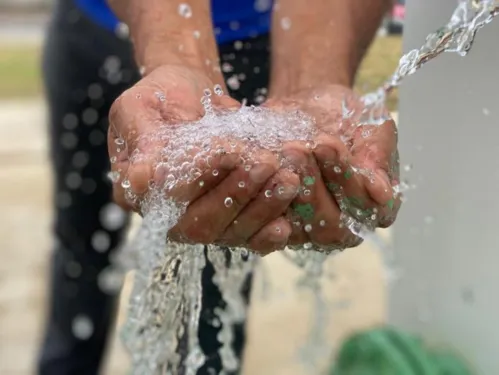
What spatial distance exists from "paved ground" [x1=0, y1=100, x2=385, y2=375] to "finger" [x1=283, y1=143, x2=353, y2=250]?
2.10ft

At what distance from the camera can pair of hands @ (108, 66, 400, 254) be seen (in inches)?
19.5

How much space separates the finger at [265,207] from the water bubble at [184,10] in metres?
0.24

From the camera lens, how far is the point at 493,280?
84 cm

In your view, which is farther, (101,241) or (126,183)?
(101,241)

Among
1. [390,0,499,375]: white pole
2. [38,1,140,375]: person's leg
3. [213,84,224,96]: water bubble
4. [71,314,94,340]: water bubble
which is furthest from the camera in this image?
[71,314,94,340]: water bubble

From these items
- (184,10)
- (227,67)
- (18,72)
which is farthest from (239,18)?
(18,72)

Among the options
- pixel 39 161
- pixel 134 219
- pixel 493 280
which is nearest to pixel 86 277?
pixel 134 219

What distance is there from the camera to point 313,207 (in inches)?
20.7

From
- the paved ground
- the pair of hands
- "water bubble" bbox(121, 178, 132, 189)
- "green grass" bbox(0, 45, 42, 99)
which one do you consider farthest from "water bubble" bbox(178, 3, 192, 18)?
"green grass" bbox(0, 45, 42, 99)

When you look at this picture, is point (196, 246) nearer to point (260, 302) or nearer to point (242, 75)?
point (242, 75)

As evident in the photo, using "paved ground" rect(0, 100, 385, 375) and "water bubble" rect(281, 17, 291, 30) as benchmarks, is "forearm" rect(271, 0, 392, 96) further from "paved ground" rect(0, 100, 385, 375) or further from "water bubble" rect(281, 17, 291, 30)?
"paved ground" rect(0, 100, 385, 375)

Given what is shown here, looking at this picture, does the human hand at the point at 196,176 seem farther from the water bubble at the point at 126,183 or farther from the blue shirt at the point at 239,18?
the blue shirt at the point at 239,18

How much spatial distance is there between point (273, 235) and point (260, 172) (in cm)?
5

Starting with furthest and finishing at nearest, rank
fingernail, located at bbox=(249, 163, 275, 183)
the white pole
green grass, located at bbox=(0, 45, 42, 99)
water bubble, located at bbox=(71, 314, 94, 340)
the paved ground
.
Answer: green grass, located at bbox=(0, 45, 42, 99) → the paved ground → water bubble, located at bbox=(71, 314, 94, 340) → the white pole → fingernail, located at bbox=(249, 163, 275, 183)
